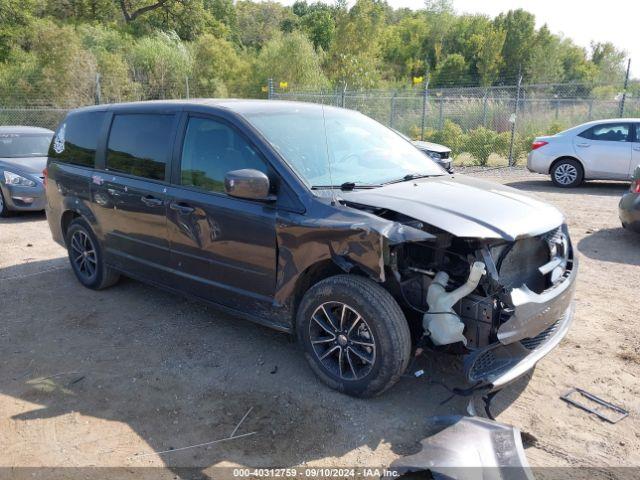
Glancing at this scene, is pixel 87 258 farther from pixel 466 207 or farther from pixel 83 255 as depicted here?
pixel 466 207

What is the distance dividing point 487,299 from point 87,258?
4.17 meters

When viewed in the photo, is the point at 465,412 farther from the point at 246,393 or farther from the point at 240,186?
the point at 240,186

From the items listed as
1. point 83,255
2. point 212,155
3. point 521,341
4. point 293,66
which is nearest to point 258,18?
point 293,66

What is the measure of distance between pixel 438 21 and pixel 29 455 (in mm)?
66226

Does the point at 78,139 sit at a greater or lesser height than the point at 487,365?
greater

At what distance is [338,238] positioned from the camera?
336 centimetres

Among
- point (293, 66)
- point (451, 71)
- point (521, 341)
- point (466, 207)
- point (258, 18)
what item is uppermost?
point (258, 18)

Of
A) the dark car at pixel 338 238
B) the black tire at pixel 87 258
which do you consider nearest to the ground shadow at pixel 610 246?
the dark car at pixel 338 238

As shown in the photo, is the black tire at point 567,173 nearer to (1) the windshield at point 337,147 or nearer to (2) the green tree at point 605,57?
(1) the windshield at point 337,147

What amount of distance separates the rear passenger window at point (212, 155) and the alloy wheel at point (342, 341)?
1126 millimetres

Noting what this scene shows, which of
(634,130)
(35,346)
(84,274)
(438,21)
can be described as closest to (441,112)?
(634,130)

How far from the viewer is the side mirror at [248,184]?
3.59 metres

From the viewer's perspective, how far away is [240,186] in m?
3.60

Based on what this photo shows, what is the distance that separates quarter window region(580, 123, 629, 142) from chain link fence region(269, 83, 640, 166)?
4.19 meters
